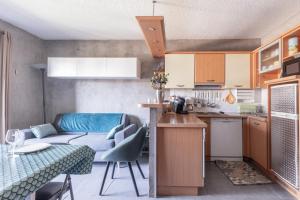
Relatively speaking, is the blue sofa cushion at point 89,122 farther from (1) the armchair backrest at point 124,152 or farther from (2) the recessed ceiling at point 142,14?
(1) the armchair backrest at point 124,152

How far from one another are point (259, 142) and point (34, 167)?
3326 mm

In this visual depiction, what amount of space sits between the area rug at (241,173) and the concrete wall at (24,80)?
12.6ft

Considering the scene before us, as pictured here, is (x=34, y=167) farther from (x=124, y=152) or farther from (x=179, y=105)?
(x=179, y=105)

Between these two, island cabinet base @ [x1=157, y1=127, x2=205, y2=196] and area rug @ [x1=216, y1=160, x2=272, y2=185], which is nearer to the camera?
island cabinet base @ [x1=157, y1=127, x2=205, y2=196]

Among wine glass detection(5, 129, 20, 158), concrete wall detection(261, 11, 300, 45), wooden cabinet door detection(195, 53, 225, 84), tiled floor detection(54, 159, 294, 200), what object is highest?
concrete wall detection(261, 11, 300, 45)

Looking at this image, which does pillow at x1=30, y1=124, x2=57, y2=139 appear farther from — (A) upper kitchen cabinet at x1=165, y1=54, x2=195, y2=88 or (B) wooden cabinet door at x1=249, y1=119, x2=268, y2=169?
(B) wooden cabinet door at x1=249, y1=119, x2=268, y2=169

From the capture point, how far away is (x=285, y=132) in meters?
2.64

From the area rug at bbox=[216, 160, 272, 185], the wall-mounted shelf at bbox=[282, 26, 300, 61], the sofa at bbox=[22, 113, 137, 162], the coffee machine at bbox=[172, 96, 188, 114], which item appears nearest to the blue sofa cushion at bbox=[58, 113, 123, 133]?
the sofa at bbox=[22, 113, 137, 162]

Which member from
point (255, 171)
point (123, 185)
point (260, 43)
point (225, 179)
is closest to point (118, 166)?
point (123, 185)

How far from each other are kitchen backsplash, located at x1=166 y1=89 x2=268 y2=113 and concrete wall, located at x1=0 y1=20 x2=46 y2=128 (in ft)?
9.71

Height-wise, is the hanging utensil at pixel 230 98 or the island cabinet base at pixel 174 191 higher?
the hanging utensil at pixel 230 98

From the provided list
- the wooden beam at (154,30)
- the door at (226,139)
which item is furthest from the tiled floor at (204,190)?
the wooden beam at (154,30)

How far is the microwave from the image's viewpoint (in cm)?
265

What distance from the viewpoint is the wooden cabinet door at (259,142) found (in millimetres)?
3211
